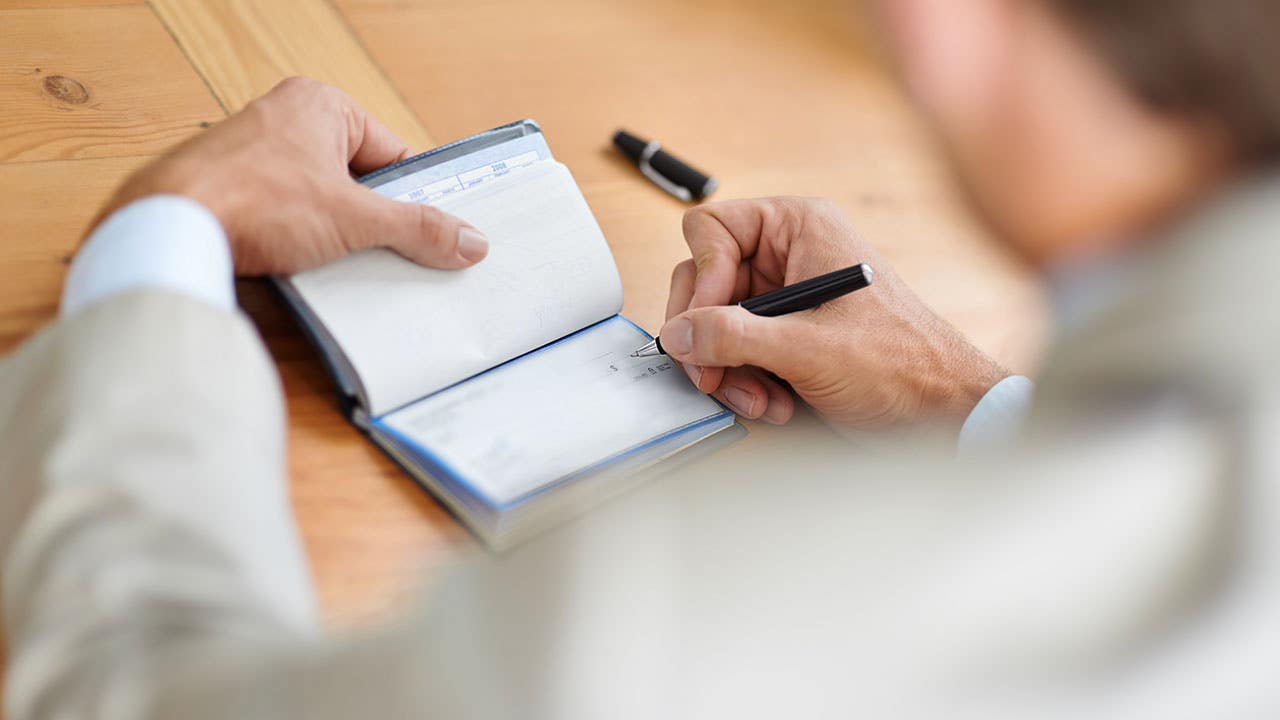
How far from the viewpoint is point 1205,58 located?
0.41m

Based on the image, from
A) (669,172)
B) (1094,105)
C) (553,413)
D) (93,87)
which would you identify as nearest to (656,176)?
(669,172)

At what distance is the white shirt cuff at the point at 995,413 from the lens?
88 centimetres

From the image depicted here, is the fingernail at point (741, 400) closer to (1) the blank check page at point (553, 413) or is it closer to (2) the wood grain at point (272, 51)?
(1) the blank check page at point (553, 413)

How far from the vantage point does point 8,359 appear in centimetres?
67

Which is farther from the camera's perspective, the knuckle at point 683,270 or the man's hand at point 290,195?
the knuckle at point 683,270

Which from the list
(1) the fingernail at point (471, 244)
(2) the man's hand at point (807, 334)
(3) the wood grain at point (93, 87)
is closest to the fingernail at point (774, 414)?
(2) the man's hand at point (807, 334)

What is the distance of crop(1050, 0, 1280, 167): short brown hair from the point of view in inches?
15.6

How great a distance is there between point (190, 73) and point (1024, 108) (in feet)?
3.12

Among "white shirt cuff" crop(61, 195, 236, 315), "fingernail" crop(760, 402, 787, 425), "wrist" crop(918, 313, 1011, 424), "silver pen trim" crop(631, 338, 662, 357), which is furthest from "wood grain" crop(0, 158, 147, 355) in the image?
"wrist" crop(918, 313, 1011, 424)

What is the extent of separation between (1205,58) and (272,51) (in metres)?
1.05

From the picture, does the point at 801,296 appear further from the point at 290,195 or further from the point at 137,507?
the point at 137,507

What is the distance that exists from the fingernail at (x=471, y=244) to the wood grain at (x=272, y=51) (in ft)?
1.08

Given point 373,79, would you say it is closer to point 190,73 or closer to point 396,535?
point 190,73

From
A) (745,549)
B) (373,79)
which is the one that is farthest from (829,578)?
(373,79)
